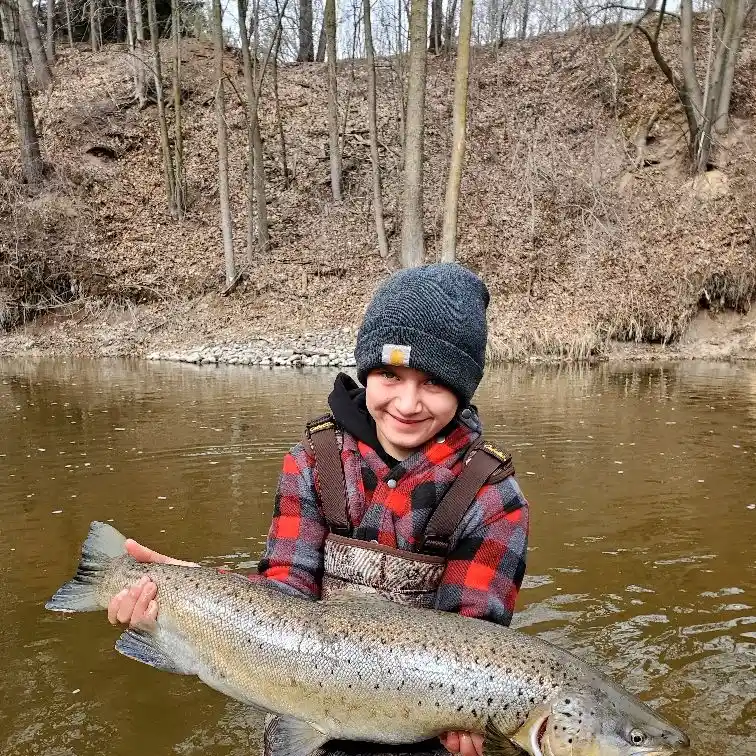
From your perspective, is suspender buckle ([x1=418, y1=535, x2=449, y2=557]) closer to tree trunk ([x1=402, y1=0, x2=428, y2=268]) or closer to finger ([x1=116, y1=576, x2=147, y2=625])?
finger ([x1=116, y1=576, x2=147, y2=625])

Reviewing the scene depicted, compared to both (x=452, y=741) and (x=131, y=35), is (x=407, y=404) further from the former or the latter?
(x=131, y=35)

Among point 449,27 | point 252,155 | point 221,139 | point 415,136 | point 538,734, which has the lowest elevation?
point 538,734

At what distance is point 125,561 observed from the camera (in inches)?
102

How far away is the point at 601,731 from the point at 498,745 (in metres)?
0.29

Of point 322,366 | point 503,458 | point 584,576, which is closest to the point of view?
point 503,458

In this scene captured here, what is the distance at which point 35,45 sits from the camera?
27438 mm

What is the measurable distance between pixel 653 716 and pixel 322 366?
1553cm

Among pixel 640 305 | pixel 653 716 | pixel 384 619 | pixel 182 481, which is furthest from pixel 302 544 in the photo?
pixel 640 305

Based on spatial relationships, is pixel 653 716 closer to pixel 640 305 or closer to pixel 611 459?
pixel 611 459

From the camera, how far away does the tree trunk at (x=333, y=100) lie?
69.9ft

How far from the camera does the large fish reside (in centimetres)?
202

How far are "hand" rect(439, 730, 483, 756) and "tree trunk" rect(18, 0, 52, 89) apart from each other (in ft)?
102

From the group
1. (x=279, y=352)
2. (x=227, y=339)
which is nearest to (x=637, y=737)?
(x=279, y=352)

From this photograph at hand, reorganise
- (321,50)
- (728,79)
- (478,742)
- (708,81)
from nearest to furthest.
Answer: (478,742) → (728,79) → (708,81) → (321,50)
